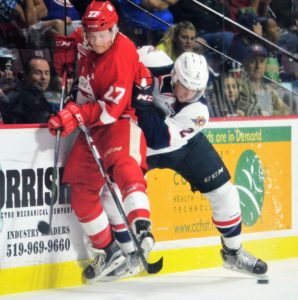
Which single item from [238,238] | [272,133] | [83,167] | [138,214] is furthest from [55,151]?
[272,133]

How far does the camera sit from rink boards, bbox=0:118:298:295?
5465 millimetres

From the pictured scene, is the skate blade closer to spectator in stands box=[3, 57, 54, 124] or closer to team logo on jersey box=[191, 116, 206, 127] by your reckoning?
team logo on jersey box=[191, 116, 206, 127]

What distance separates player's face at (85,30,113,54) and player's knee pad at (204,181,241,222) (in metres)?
1.05

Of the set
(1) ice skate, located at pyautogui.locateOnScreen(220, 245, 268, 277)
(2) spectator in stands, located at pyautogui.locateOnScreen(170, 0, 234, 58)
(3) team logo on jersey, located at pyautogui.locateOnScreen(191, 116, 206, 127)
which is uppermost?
(2) spectator in stands, located at pyautogui.locateOnScreen(170, 0, 234, 58)

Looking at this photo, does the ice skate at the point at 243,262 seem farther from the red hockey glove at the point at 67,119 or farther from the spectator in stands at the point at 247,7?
the spectator in stands at the point at 247,7

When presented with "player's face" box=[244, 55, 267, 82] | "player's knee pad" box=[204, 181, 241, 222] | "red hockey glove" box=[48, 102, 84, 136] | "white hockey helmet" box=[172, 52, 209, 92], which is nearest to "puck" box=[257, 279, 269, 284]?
"player's knee pad" box=[204, 181, 241, 222]

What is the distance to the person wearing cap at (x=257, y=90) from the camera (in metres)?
6.71

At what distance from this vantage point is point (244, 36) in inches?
267

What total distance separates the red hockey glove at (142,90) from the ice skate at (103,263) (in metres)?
0.78

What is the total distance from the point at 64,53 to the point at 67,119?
1.59 ft

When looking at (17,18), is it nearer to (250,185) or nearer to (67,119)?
(67,119)

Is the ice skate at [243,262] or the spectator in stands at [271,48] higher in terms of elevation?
the spectator in stands at [271,48]

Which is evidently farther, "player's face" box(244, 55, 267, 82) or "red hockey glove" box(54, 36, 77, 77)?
"player's face" box(244, 55, 267, 82)

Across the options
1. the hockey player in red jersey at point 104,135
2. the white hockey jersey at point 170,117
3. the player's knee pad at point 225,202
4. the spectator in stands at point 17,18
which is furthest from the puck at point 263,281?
the spectator in stands at point 17,18
